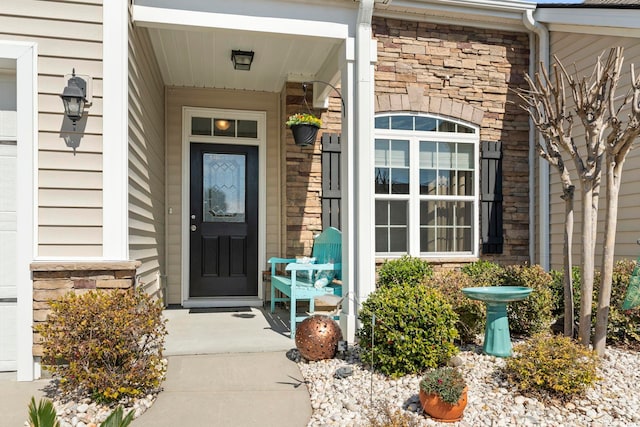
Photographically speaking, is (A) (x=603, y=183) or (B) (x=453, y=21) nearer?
(A) (x=603, y=183)

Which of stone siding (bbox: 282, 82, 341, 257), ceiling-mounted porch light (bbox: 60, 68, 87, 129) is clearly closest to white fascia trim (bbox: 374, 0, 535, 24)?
stone siding (bbox: 282, 82, 341, 257)

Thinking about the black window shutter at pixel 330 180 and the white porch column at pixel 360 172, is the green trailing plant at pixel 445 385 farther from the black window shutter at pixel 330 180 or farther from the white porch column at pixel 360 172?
the black window shutter at pixel 330 180

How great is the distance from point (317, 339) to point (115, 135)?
2001 millimetres

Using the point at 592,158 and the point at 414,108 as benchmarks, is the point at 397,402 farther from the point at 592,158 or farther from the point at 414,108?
the point at 414,108

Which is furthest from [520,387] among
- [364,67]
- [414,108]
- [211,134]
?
[211,134]

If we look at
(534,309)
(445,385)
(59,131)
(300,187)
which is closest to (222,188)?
(300,187)

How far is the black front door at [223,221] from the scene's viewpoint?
18.9 feet

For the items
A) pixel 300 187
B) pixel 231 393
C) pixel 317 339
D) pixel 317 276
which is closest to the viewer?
pixel 231 393

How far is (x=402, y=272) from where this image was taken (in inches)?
198

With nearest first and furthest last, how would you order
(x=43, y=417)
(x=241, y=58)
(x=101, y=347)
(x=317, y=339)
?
(x=43, y=417) < (x=101, y=347) < (x=317, y=339) < (x=241, y=58)

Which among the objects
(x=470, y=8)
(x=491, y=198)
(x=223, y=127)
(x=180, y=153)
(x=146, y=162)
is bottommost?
(x=491, y=198)

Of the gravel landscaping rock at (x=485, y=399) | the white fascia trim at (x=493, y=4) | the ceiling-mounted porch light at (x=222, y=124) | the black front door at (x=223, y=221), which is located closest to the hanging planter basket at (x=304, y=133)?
the black front door at (x=223, y=221)

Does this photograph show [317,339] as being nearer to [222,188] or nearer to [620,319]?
[620,319]

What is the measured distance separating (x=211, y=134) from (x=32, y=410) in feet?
15.6
